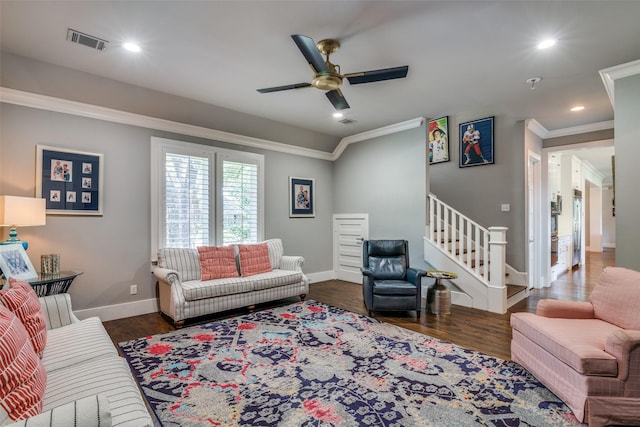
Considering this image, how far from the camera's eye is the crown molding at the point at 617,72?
3.08m

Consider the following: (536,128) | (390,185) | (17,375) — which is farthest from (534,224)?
(17,375)

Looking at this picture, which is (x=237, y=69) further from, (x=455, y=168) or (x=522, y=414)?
(x=455, y=168)

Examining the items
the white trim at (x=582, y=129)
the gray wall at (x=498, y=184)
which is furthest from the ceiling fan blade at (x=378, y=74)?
the white trim at (x=582, y=129)

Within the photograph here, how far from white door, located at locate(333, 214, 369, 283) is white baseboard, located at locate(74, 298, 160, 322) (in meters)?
3.38

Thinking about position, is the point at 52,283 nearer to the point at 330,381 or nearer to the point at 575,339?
the point at 330,381

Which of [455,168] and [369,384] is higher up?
[455,168]

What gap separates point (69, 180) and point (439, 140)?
586 centimetres

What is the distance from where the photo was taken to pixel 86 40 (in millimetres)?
2738

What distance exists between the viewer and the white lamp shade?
2.85 meters

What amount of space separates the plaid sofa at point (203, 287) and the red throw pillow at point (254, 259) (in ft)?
0.39

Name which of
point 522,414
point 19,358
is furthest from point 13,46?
point 522,414

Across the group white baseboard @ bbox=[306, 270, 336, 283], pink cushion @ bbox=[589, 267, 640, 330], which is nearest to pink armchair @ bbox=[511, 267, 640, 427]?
pink cushion @ bbox=[589, 267, 640, 330]

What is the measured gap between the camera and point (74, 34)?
2.66 meters

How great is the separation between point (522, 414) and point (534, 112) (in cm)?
435
